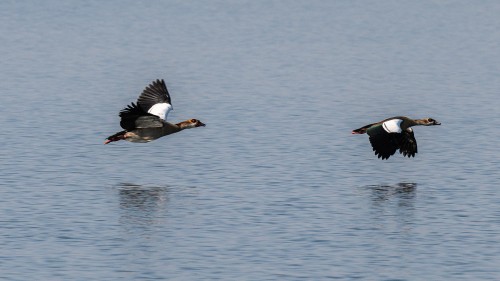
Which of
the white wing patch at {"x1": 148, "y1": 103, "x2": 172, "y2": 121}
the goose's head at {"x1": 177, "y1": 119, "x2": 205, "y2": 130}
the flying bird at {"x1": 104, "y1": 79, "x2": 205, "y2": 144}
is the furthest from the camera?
the white wing patch at {"x1": 148, "y1": 103, "x2": 172, "y2": 121}

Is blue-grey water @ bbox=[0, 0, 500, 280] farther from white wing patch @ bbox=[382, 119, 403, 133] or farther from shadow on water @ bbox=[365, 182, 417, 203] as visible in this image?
white wing patch @ bbox=[382, 119, 403, 133]

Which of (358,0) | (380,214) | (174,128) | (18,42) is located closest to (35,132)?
(174,128)

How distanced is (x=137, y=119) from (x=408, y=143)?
7.28 m

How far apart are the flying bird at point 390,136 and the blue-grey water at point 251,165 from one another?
Result: 909 mm

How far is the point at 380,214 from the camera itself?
1346 inches

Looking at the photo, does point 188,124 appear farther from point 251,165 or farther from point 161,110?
point 251,165

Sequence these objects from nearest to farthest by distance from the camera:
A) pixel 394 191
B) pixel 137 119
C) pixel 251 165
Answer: pixel 394 191, pixel 137 119, pixel 251 165

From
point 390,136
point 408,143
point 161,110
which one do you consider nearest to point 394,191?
point 390,136

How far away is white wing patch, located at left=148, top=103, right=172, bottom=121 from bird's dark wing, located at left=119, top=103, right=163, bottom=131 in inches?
40.0

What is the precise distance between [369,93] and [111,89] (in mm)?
10587

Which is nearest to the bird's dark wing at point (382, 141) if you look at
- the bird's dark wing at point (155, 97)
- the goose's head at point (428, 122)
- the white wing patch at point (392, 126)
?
the white wing patch at point (392, 126)

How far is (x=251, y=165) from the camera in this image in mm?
Result: 41031

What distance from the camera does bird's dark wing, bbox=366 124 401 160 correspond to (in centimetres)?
3825

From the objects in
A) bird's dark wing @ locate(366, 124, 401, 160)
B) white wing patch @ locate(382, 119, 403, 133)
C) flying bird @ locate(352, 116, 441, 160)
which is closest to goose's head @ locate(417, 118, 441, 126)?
flying bird @ locate(352, 116, 441, 160)
